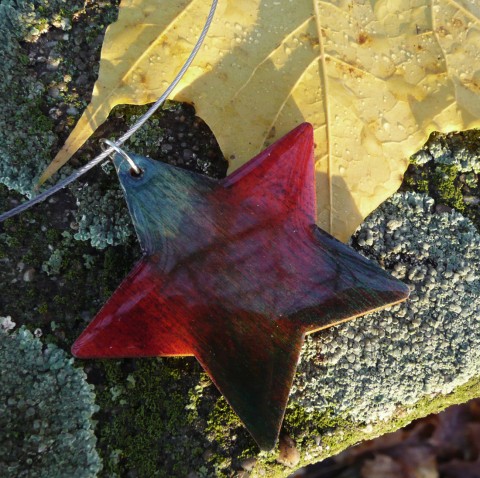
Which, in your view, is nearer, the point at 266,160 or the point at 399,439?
the point at 266,160

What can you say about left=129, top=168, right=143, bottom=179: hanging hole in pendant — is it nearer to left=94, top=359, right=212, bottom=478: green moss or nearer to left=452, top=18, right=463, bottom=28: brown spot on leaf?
left=94, top=359, right=212, bottom=478: green moss

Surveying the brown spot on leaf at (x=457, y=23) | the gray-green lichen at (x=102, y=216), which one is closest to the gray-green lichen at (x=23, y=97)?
the gray-green lichen at (x=102, y=216)

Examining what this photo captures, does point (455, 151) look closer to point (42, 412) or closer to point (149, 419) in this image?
point (149, 419)

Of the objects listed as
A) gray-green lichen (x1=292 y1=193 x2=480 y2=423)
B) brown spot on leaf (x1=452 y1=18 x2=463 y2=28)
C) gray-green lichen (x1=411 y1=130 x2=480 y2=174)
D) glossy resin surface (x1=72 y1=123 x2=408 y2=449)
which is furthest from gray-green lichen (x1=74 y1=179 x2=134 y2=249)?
brown spot on leaf (x1=452 y1=18 x2=463 y2=28)

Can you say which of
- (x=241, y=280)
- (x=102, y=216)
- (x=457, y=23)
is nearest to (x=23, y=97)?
(x=102, y=216)

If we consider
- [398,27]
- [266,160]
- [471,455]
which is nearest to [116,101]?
[266,160]

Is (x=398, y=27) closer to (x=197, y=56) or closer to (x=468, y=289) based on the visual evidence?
(x=197, y=56)

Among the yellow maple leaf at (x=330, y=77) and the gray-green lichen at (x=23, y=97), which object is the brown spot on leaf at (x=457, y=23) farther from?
the gray-green lichen at (x=23, y=97)
